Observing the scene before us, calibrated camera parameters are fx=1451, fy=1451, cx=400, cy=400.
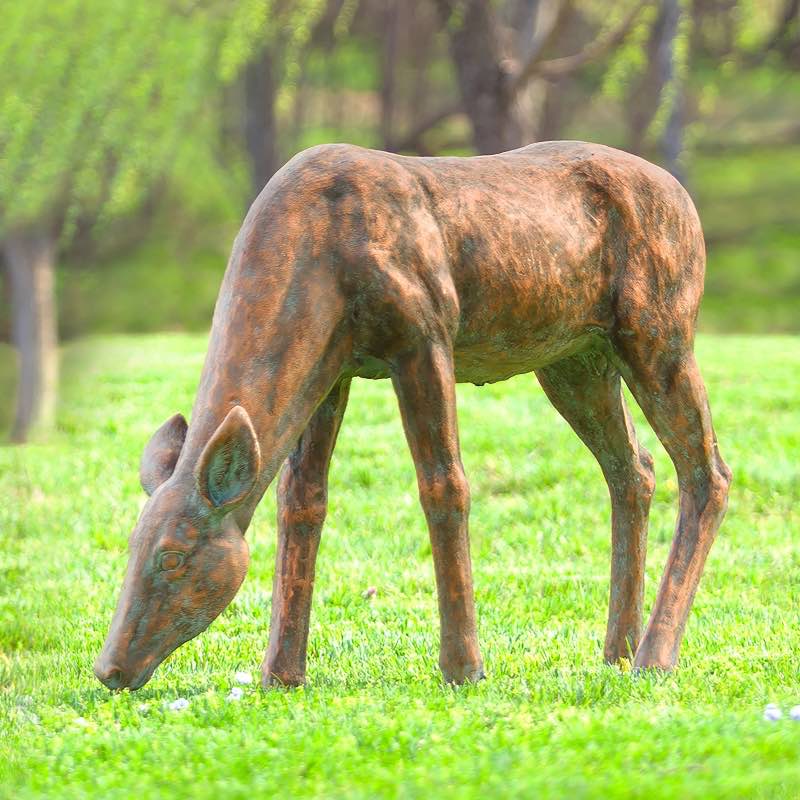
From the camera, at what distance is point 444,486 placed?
5.30 m

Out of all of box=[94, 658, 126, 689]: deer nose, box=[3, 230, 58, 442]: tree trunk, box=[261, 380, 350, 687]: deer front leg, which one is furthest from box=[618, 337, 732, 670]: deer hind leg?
box=[3, 230, 58, 442]: tree trunk

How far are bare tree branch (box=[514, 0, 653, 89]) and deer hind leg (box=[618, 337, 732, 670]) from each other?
900 centimetres

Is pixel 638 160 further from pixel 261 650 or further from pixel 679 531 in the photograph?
pixel 261 650

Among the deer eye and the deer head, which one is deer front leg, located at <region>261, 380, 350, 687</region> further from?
the deer eye

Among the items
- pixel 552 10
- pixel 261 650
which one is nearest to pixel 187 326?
pixel 552 10

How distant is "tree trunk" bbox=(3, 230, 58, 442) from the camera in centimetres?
1279

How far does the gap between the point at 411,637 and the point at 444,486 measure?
1631 mm

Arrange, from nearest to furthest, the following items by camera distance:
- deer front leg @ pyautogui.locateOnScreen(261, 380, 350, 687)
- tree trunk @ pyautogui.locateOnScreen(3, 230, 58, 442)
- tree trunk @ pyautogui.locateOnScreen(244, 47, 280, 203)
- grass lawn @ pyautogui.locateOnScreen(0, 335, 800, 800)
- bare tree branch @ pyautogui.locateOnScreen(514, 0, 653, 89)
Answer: grass lawn @ pyautogui.locateOnScreen(0, 335, 800, 800) < deer front leg @ pyautogui.locateOnScreen(261, 380, 350, 687) < tree trunk @ pyautogui.locateOnScreen(3, 230, 58, 442) < bare tree branch @ pyautogui.locateOnScreen(514, 0, 653, 89) < tree trunk @ pyautogui.locateOnScreen(244, 47, 280, 203)

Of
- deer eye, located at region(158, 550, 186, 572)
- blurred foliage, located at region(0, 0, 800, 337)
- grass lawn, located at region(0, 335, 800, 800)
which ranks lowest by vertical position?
grass lawn, located at region(0, 335, 800, 800)

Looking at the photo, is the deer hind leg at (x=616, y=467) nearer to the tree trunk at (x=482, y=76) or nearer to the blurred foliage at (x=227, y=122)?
the blurred foliage at (x=227, y=122)

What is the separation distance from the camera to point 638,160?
6129mm

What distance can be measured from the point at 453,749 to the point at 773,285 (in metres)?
23.8

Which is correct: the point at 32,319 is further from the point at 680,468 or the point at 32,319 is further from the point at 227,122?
the point at 227,122

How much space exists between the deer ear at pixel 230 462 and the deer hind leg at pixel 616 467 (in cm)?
178
